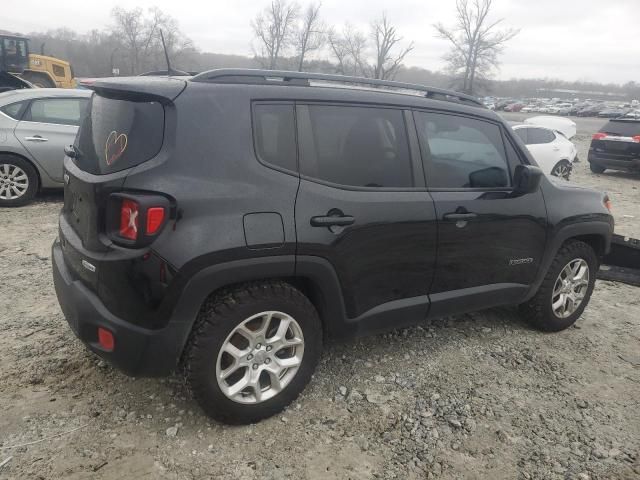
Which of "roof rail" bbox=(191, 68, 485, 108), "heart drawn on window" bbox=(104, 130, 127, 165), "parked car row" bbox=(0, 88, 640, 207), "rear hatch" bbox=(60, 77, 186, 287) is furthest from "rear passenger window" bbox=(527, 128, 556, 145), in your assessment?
"heart drawn on window" bbox=(104, 130, 127, 165)

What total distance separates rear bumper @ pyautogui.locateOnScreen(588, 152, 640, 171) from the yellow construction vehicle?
17672 mm

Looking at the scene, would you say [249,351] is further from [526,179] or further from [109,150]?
[526,179]

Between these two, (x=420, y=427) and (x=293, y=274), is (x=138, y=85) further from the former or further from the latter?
(x=420, y=427)

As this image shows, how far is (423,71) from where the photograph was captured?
107 metres

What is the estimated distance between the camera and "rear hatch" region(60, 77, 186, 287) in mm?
2338

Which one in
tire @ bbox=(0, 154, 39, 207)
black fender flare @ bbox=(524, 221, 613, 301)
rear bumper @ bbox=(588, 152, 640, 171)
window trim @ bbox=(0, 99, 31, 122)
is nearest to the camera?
black fender flare @ bbox=(524, 221, 613, 301)

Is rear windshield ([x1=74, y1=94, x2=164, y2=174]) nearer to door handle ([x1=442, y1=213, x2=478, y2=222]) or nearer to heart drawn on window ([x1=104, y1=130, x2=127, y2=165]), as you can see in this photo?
heart drawn on window ([x1=104, y1=130, x2=127, y2=165])

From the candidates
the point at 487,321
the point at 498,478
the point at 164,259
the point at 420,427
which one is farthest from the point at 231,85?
the point at 487,321

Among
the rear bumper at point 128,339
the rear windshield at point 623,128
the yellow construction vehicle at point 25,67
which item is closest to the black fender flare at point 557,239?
the rear bumper at point 128,339

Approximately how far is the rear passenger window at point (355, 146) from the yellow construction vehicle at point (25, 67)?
17.8m

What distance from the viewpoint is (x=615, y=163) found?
1336cm

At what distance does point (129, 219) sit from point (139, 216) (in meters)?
0.08

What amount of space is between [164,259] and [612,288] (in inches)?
183

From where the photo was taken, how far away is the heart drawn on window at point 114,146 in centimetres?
240
